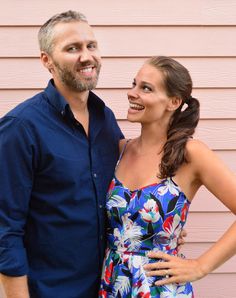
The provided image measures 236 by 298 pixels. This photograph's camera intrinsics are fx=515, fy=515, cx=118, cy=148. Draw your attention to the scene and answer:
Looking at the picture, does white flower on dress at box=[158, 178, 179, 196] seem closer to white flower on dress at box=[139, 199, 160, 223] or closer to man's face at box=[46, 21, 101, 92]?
white flower on dress at box=[139, 199, 160, 223]

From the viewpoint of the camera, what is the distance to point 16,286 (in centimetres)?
216

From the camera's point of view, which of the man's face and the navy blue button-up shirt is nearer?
the navy blue button-up shirt

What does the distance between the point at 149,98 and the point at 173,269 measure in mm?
777

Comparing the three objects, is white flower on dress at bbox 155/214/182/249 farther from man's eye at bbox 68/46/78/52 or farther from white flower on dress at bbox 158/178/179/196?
man's eye at bbox 68/46/78/52

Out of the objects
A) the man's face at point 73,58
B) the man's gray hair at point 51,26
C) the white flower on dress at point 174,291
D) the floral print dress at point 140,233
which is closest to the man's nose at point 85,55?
the man's face at point 73,58

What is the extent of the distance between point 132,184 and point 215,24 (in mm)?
1184

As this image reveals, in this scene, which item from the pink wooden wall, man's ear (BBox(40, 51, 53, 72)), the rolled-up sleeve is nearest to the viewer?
the rolled-up sleeve

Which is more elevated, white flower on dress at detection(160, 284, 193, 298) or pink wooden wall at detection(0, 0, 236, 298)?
pink wooden wall at detection(0, 0, 236, 298)

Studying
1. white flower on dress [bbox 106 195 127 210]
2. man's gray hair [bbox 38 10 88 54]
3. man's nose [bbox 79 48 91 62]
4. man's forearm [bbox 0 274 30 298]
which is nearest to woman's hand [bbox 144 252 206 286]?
white flower on dress [bbox 106 195 127 210]

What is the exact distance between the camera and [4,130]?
2.11m

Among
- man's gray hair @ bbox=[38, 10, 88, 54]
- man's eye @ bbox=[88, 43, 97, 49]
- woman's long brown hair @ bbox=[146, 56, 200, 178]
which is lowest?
woman's long brown hair @ bbox=[146, 56, 200, 178]

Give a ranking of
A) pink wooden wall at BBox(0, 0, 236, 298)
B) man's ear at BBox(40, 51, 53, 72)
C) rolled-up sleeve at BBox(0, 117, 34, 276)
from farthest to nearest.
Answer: pink wooden wall at BBox(0, 0, 236, 298) → man's ear at BBox(40, 51, 53, 72) → rolled-up sleeve at BBox(0, 117, 34, 276)

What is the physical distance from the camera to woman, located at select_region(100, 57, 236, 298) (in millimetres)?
2258

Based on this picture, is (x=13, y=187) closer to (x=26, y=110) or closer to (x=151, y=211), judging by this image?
(x=26, y=110)
